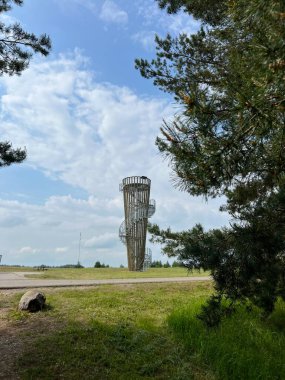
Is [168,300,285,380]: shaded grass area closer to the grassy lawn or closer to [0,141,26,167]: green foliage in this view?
the grassy lawn

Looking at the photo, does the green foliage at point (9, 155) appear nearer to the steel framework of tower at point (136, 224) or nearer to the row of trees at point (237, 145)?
the row of trees at point (237, 145)

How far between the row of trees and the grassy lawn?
80 centimetres

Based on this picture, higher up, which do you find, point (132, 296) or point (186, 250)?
point (186, 250)

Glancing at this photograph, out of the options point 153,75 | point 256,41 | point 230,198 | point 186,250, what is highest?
point 153,75

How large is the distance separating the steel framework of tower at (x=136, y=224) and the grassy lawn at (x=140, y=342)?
1057 cm

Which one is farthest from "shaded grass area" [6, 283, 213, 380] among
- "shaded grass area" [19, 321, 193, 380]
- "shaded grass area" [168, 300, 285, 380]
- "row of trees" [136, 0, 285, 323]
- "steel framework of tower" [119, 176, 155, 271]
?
"steel framework of tower" [119, 176, 155, 271]

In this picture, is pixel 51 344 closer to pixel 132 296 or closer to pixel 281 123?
pixel 132 296

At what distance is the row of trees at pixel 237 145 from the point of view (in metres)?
2.58

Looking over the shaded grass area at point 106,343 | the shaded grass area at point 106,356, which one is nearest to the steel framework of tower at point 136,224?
the shaded grass area at point 106,343

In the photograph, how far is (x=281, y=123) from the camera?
2902mm

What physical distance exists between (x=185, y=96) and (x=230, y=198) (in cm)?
263

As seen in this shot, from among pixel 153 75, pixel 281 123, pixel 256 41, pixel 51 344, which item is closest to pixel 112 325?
pixel 51 344

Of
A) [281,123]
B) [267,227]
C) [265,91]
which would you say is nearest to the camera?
[265,91]

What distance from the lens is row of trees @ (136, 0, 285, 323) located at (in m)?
2.58
